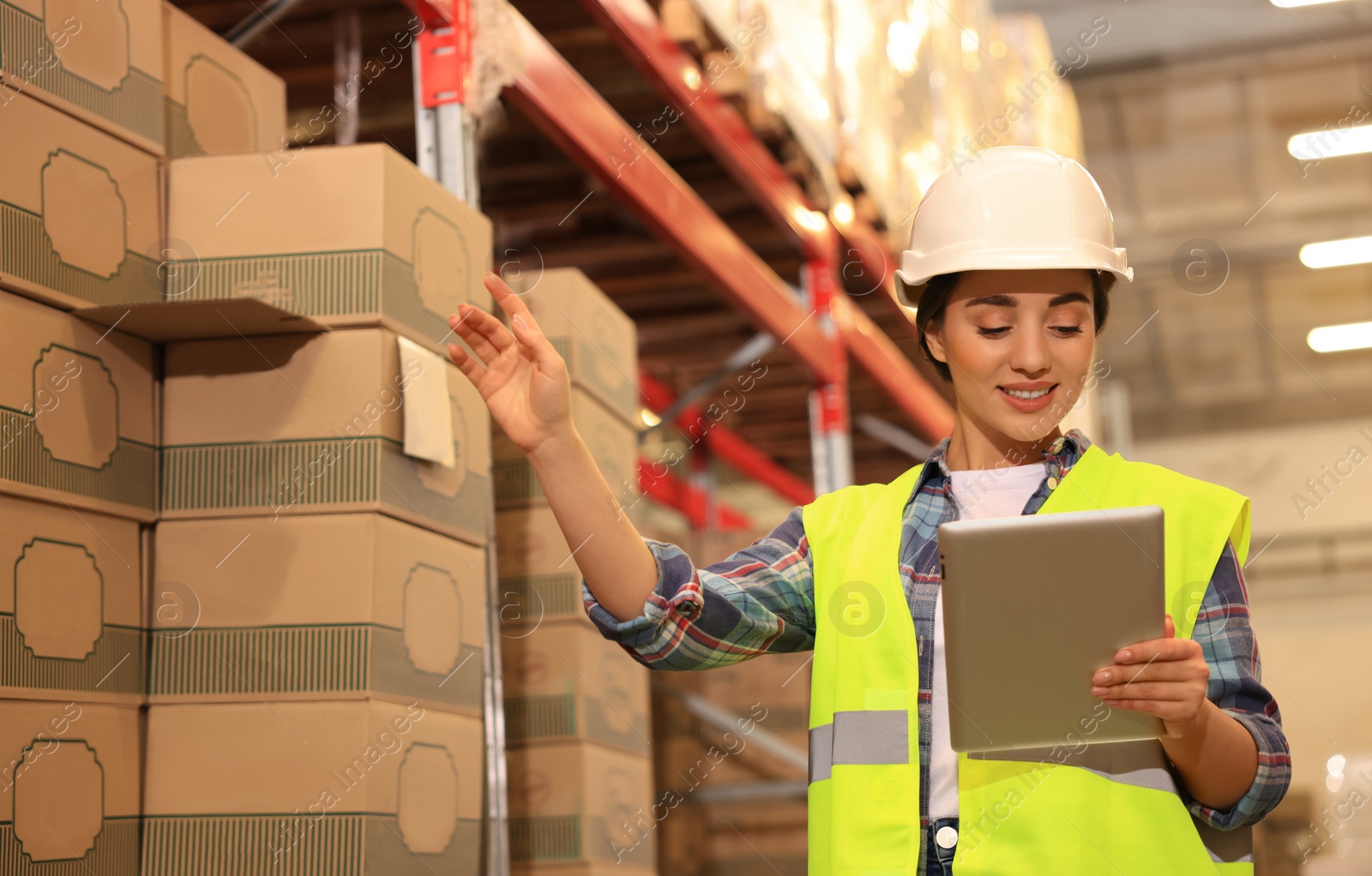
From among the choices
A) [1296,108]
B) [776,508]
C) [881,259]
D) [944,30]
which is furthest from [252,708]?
[1296,108]

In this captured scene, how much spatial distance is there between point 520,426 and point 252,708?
1467 mm

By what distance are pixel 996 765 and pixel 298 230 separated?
205 cm

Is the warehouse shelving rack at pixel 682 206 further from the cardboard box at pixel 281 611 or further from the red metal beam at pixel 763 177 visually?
the cardboard box at pixel 281 611

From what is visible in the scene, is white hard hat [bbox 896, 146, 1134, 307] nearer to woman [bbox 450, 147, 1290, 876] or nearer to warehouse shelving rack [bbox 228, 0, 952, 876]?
woman [bbox 450, 147, 1290, 876]

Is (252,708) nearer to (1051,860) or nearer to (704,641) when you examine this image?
(704,641)

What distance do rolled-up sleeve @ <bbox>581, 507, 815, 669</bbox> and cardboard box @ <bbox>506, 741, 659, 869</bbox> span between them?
2.07m

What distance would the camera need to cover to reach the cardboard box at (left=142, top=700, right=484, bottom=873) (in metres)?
2.88

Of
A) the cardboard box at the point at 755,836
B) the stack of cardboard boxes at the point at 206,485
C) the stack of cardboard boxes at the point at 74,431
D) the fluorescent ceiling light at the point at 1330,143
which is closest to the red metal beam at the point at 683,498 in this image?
the cardboard box at the point at 755,836

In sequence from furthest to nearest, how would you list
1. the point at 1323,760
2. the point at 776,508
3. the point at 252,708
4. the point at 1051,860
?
the point at 1323,760 → the point at 776,508 → the point at 252,708 → the point at 1051,860

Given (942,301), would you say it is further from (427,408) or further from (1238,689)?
(427,408)

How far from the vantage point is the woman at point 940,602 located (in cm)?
177

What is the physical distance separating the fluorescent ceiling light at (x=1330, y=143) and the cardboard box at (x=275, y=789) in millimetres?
14933

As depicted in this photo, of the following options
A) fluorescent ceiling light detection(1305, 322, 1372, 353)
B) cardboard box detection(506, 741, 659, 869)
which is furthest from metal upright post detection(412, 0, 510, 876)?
fluorescent ceiling light detection(1305, 322, 1372, 353)

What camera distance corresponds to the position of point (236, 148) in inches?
138
